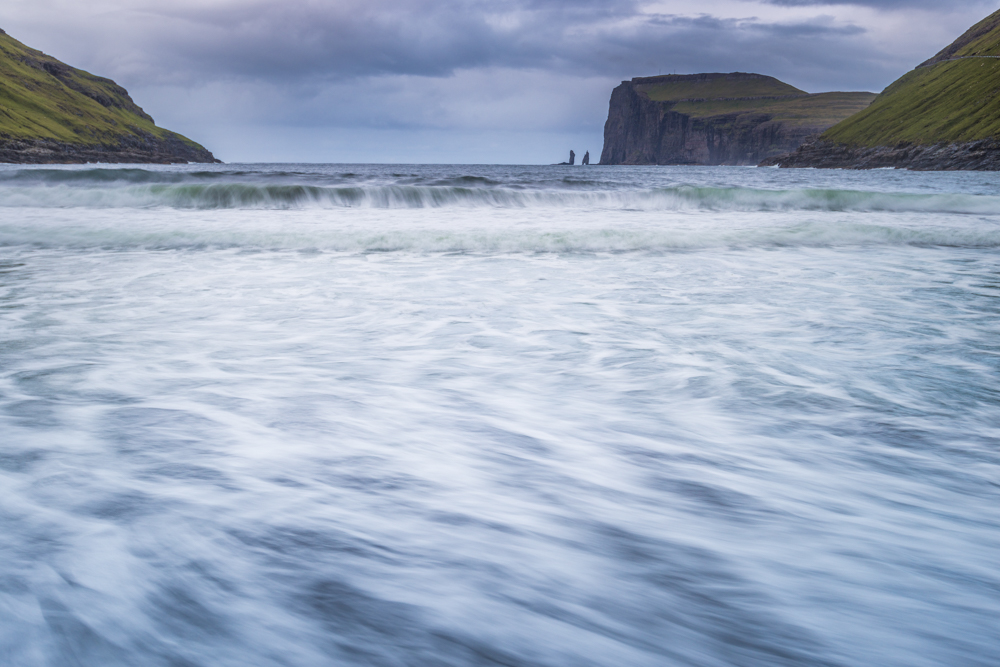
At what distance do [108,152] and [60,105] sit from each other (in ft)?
48.8

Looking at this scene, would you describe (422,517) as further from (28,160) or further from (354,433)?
(28,160)

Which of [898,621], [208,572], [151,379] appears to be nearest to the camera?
[898,621]

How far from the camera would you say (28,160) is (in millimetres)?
70062

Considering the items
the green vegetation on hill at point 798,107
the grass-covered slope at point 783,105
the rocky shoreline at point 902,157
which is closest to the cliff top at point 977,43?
the rocky shoreline at point 902,157

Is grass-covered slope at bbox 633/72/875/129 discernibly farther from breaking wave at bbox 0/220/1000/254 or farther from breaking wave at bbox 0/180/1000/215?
breaking wave at bbox 0/220/1000/254

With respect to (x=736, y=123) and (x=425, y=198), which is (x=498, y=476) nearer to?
(x=425, y=198)

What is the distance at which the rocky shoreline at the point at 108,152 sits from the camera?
231 feet

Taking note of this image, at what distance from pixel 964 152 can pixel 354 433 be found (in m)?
80.5

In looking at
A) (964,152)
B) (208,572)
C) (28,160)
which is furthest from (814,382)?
(28,160)

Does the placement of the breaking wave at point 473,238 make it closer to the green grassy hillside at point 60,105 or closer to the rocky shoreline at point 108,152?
the rocky shoreline at point 108,152

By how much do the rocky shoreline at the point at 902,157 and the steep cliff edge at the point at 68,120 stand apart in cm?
10538

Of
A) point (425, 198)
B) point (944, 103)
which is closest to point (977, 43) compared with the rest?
point (944, 103)

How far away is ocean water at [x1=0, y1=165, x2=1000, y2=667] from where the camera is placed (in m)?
1.20

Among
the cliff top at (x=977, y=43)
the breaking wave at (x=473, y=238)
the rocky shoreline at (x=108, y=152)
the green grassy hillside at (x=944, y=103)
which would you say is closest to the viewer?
the breaking wave at (x=473, y=238)
